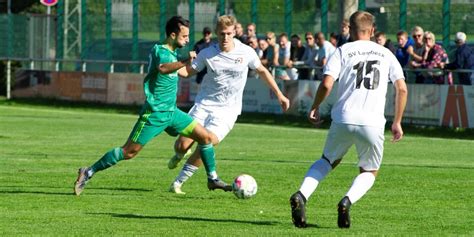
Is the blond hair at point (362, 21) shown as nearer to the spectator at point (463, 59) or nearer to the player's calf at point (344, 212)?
the player's calf at point (344, 212)

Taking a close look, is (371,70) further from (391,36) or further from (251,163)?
(391,36)

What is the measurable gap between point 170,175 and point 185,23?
3285 mm

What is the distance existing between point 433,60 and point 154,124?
1501cm

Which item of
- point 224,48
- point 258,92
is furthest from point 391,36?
point 224,48

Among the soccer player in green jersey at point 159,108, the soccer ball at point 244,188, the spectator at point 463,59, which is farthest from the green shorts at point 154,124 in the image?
the spectator at point 463,59

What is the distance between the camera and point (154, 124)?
13633mm

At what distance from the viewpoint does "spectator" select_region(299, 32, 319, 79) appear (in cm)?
3117

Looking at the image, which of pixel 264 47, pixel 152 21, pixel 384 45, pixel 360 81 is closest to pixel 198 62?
pixel 360 81

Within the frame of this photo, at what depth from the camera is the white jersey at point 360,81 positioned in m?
10.8

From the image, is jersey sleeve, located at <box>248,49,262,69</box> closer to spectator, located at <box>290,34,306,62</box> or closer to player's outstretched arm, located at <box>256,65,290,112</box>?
player's outstretched arm, located at <box>256,65,290,112</box>

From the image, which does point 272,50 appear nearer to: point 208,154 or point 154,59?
point 208,154

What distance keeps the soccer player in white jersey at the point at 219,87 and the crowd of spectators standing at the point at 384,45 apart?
1139 cm

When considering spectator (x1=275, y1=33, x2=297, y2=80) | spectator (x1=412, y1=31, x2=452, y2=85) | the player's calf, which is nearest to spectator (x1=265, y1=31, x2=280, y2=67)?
spectator (x1=275, y1=33, x2=297, y2=80)

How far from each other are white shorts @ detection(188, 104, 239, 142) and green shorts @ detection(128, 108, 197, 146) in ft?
2.58
